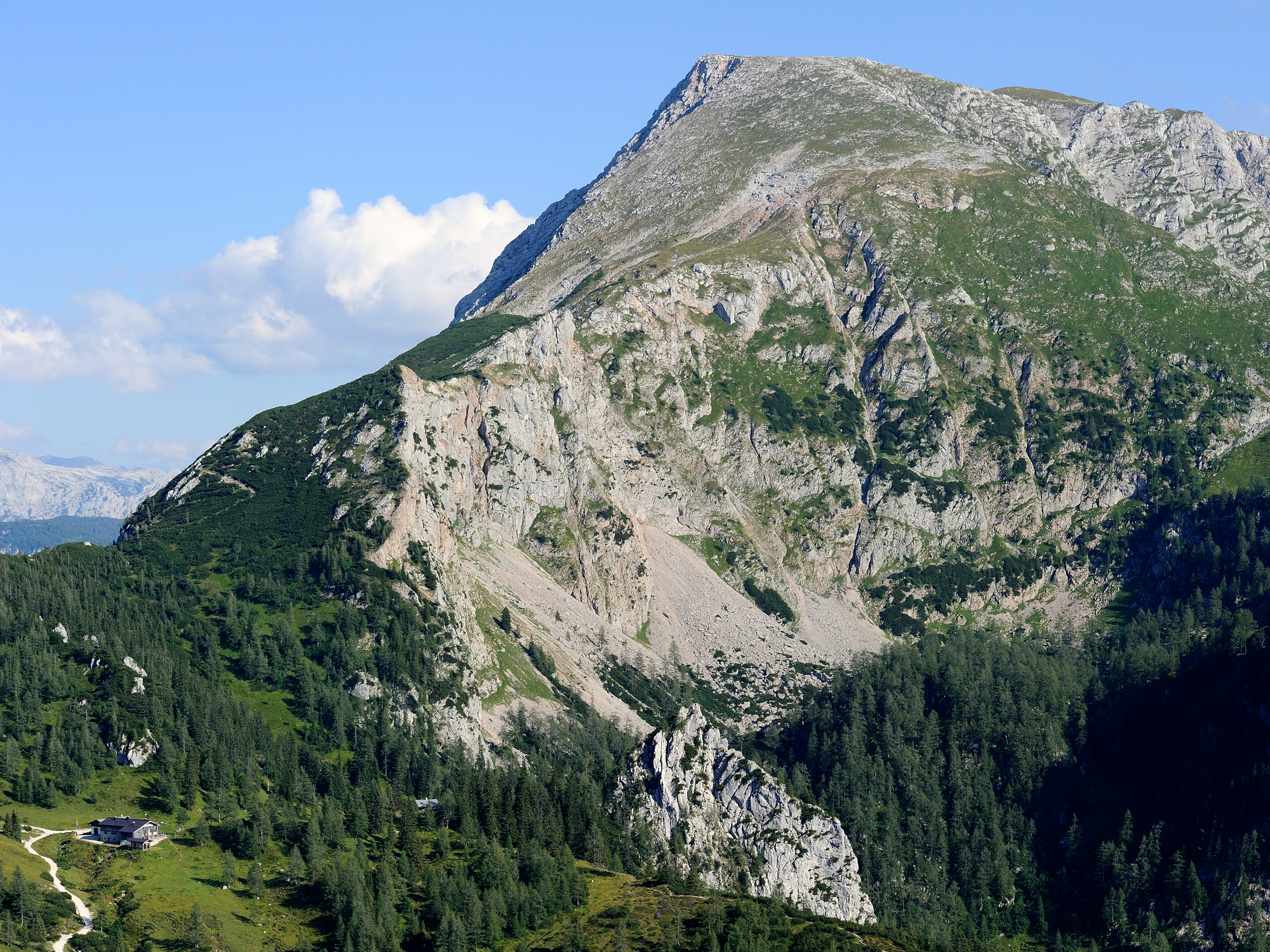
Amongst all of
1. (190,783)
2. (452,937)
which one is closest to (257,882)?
(452,937)

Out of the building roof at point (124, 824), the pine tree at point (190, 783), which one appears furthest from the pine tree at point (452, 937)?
the pine tree at point (190, 783)

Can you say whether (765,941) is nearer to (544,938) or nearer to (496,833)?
(544,938)

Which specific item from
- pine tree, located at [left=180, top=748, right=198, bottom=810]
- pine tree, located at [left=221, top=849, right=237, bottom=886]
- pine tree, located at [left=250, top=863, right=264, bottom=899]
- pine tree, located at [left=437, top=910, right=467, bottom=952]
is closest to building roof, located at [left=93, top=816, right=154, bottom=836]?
pine tree, located at [left=221, top=849, right=237, bottom=886]

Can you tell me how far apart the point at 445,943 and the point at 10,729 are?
274 feet

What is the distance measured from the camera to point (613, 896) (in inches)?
7028

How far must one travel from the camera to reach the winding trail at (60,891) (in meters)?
136

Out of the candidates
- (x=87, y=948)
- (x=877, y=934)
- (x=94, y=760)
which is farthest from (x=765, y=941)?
(x=94, y=760)

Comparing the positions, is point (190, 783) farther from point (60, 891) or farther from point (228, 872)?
point (60, 891)

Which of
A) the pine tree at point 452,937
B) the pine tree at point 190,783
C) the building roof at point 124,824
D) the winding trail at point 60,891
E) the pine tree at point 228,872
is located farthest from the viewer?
→ the pine tree at point 190,783

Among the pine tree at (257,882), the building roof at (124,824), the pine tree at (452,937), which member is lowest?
the pine tree at (452,937)

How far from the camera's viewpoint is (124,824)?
167 m

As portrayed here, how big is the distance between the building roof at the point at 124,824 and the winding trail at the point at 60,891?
420cm

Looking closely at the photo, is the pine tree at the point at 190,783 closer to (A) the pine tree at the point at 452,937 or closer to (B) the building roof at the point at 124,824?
(B) the building roof at the point at 124,824

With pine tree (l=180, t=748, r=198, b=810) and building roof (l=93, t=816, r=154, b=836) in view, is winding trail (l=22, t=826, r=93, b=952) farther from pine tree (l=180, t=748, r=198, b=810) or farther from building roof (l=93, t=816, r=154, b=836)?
pine tree (l=180, t=748, r=198, b=810)
